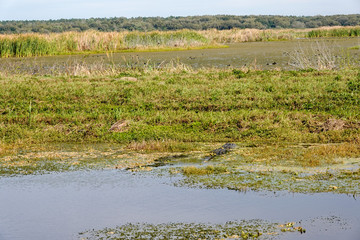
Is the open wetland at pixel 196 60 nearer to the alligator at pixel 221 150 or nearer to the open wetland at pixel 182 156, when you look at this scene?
the open wetland at pixel 182 156

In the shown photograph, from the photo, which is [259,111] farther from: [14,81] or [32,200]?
[14,81]

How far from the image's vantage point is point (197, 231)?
686cm

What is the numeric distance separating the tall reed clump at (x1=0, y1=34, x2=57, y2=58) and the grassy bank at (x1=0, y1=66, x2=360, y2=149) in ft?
45.9

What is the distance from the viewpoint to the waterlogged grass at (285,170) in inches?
344

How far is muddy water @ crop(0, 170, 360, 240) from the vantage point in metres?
7.09

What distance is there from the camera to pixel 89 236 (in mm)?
6812

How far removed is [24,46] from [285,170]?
26.8 m

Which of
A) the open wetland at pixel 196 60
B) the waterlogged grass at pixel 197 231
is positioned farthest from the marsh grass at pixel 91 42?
the waterlogged grass at pixel 197 231

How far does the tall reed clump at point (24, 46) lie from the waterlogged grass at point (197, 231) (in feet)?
92.2

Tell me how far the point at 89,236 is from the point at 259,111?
27.9ft

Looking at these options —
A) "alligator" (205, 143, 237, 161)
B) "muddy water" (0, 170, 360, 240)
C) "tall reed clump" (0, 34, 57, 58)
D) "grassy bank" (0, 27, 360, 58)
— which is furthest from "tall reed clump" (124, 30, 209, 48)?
"muddy water" (0, 170, 360, 240)

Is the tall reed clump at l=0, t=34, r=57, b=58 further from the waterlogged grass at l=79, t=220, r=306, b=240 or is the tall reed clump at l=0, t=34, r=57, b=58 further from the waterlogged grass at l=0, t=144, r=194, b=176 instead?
the waterlogged grass at l=79, t=220, r=306, b=240

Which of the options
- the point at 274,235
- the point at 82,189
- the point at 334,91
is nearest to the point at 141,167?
the point at 82,189

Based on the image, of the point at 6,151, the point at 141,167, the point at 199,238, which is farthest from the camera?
the point at 6,151
